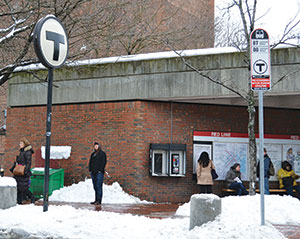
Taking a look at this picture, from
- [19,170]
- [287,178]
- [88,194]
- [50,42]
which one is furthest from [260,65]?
[287,178]

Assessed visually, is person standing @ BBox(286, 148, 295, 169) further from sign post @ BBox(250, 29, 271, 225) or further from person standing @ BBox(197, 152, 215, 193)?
sign post @ BBox(250, 29, 271, 225)

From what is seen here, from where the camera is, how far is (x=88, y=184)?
50.1ft

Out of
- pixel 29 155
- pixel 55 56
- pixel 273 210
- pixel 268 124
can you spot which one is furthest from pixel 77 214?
pixel 268 124

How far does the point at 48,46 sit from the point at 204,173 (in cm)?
851

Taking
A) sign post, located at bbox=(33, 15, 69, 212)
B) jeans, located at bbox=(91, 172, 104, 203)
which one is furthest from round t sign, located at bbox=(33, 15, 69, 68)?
jeans, located at bbox=(91, 172, 104, 203)

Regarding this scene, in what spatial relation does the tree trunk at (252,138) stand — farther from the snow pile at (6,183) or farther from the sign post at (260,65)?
the snow pile at (6,183)

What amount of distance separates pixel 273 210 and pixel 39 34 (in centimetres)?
592

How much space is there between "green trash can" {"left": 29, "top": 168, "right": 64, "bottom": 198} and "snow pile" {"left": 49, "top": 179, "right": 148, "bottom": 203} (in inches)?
10.6

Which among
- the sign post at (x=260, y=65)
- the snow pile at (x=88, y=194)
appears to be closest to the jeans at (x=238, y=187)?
the snow pile at (x=88, y=194)

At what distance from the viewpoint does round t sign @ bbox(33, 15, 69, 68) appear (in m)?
7.55

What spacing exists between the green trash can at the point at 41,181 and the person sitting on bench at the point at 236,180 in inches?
213

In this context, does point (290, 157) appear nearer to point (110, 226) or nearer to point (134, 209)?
point (134, 209)

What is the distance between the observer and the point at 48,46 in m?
7.76

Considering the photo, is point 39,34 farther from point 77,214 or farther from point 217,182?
point 217,182
